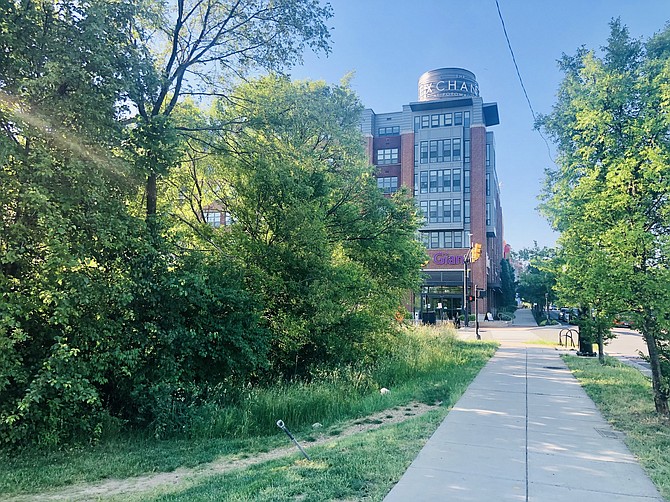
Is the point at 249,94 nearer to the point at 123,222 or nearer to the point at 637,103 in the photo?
the point at 123,222

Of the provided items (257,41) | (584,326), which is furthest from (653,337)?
(257,41)

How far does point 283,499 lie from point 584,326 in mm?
6633

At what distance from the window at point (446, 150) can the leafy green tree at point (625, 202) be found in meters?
44.6

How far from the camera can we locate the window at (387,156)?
5559 cm

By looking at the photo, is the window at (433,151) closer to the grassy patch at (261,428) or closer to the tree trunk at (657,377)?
the grassy patch at (261,428)

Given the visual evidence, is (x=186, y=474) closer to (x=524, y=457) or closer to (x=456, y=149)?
(x=524, y=457)

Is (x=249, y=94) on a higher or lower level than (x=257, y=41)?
lower

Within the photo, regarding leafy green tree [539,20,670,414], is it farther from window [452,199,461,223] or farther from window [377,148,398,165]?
window [377,148,398,165]

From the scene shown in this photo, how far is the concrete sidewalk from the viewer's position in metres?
4.49

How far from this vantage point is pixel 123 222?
7.59 meters

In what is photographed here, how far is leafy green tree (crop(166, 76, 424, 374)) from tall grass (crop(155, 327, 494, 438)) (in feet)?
3.40

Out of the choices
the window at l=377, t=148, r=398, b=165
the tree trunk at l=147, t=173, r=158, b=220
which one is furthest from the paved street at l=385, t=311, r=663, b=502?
the window at l=377, t=148, r=398, b=165

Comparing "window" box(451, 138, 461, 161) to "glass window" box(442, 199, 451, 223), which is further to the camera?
"window" box(451, 138, 461, 161)

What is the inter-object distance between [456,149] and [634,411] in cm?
4749
